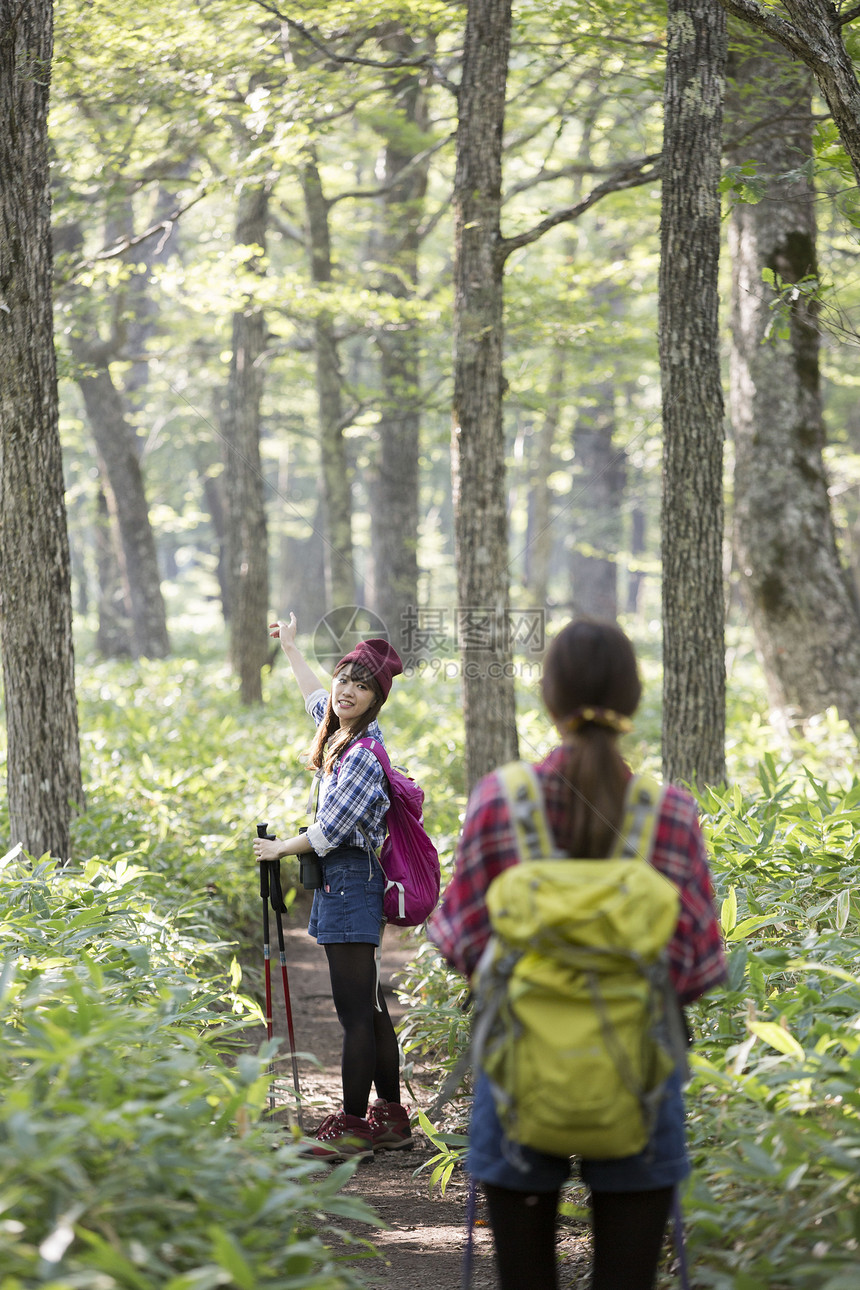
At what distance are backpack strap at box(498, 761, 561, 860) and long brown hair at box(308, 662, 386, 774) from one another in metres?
2.19

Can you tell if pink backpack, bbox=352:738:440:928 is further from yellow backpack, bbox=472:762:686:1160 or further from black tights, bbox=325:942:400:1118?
yellow backpack, bbox=472:762:686:1160

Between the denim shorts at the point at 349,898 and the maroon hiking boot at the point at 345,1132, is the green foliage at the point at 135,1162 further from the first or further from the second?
the denim shorts at the point at 349,898

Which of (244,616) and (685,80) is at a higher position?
(685,80)

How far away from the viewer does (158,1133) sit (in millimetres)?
2494

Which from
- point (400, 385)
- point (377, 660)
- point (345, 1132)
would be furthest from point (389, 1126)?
point (400, 385)

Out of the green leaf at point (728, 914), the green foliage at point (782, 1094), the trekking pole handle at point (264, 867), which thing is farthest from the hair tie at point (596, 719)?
the trekking pole handle at point (264, 867)

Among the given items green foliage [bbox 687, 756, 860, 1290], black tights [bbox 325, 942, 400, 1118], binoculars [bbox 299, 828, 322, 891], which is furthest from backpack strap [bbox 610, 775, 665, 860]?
black tights [bbox 325, 942, 400, 1118]

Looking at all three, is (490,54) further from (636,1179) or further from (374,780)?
(636,1179)

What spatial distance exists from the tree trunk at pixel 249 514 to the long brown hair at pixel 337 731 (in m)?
8.22

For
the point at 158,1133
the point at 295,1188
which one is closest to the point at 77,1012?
the point at 158,1133

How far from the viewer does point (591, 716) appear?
2.36 metres

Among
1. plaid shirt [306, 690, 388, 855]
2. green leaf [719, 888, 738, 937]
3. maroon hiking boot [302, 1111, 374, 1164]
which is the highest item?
plaid shirt [306, 690, 388, 855]

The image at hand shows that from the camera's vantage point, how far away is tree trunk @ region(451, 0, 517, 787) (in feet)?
23.0

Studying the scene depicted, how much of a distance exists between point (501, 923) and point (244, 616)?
36.8 ft
